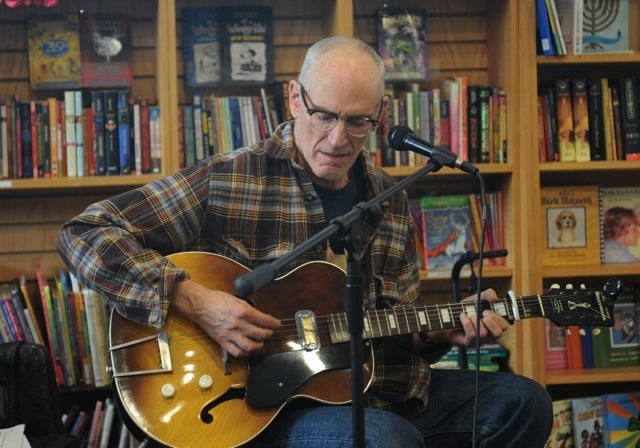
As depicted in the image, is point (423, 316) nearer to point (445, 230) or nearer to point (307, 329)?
point (307, 329)

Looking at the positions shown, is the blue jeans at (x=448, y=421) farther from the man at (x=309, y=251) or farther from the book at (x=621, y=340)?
the book at (x=621, y=340)

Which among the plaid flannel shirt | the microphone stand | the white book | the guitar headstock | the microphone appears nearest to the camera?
the microphone stand

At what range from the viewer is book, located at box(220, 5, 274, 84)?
2805 millimetres

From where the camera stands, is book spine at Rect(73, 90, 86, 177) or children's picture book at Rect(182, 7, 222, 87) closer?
book spine at Rect(73, 90, 86, 177)

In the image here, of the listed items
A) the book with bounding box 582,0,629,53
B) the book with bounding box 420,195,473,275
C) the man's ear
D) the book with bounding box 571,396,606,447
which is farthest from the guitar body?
the book with bounding box 582,0,629,53

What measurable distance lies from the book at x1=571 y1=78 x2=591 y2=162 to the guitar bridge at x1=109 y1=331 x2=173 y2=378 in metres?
1.62

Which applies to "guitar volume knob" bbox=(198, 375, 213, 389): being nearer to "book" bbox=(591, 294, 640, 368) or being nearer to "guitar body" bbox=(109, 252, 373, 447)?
"guitar body" bbox=(109, 252, 373, 447)

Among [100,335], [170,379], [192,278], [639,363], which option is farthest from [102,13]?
[639,363]

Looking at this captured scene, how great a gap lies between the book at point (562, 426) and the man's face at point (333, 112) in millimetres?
1306

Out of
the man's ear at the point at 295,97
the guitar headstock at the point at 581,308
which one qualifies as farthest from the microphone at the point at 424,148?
the guitar headstock at the point at 581,308

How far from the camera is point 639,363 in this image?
2928mm

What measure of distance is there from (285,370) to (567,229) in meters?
1.45

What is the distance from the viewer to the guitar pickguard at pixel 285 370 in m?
1.75

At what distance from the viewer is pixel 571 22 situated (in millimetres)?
2754
